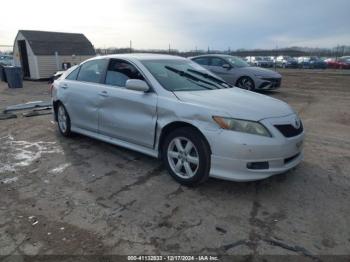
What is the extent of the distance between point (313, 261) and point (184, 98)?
7.37ft

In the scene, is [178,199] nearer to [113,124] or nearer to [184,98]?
[184,98]

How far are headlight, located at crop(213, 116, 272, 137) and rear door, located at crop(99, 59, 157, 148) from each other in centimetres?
102

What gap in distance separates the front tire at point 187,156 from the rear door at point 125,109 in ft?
1.09

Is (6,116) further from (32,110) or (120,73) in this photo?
(120,73)

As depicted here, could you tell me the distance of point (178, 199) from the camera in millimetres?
3746

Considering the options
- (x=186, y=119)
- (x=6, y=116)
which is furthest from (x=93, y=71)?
(x=6, y=116)

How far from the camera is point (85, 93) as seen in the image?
17.6ft

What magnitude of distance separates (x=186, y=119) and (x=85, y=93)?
2223 millimetres

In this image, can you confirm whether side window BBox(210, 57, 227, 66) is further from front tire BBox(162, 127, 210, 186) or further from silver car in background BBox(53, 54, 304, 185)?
front tire BBox(162, 127, 210, 186)

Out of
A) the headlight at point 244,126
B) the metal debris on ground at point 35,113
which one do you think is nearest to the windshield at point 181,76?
the headlight at point 244,126

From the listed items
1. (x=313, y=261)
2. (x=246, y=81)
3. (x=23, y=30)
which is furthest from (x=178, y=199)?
(x=23, y=30)

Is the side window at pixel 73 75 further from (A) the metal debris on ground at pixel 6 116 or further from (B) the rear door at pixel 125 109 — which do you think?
(A) the metal debris on ground at pixel 6 116

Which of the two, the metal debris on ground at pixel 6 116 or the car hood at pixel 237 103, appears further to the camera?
the metal debris on ground at pixel 6 116

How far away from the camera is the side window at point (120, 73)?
15.4ft
